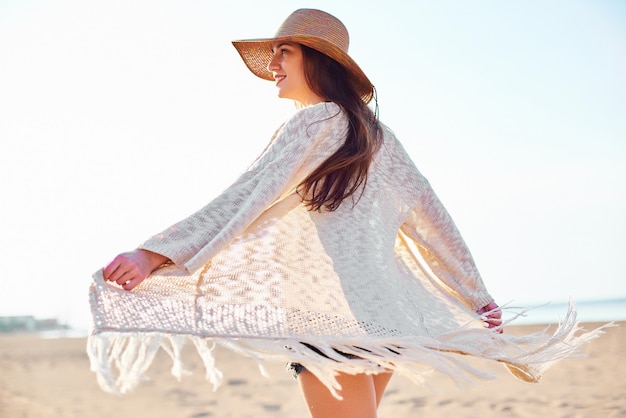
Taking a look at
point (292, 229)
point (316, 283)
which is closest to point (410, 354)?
point (316, 283)

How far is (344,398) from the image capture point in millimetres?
1938

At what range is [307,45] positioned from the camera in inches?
90.8

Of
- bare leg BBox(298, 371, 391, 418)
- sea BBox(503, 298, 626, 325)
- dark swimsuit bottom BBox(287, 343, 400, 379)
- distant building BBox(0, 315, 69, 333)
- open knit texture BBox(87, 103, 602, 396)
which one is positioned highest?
open knit texture BBox(87, 103, 602, 396)

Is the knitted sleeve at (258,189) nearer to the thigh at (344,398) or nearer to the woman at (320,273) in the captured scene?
the woman at (320,273)

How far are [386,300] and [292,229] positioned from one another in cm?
33

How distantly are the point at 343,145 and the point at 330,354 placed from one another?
2.06ft

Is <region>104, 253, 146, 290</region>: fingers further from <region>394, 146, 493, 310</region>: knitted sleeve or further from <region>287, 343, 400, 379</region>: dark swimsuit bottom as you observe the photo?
<region>394, 146, 493, 310</region>: knitted sleeve

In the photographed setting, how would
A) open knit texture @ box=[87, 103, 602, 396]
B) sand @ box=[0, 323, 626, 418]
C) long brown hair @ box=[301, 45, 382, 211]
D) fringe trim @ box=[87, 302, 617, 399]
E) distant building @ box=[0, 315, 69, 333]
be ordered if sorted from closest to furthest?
fringe trim @ box=[87, 302, 617, 399] → open knit texture @ box=[87, 103, 602, 396] → long brown hair @ box=[301, 45, 382, 211] → sand @ box=[0, 323, 626, 418] → distant building @ box=[0, 315, 69, 333]

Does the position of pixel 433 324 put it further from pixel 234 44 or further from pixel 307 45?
pixel 234 44

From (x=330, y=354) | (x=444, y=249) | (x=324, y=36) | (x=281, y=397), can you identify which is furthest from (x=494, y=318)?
(x=281, y=397)

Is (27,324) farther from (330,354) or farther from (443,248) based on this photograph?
(330,354)

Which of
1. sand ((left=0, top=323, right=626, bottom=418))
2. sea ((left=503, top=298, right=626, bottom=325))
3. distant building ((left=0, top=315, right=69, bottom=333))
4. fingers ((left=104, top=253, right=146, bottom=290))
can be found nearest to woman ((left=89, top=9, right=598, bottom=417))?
fingers ((left=104, top=253, right=146, bottom=290))

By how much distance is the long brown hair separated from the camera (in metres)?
2.13

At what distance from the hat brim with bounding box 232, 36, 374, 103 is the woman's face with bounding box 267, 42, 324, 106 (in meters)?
0.03
